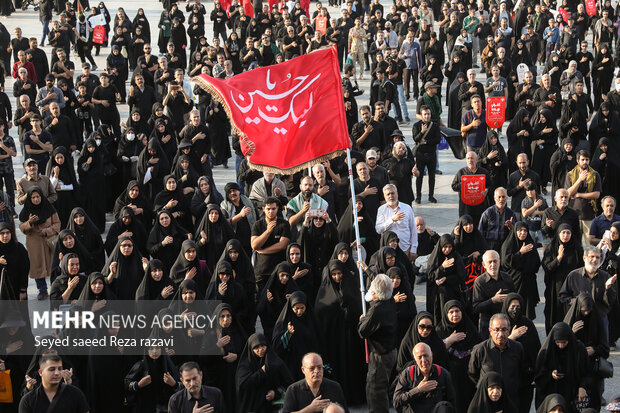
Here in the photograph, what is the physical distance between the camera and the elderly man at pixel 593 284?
10289 mm

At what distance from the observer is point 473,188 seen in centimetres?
1334

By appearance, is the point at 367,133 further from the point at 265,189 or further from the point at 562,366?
the point at 562,366

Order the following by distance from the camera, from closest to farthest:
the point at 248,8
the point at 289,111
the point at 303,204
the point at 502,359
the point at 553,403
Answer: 1. the point at 553,403
2. the point at 502,359
3. the point at 289,111
4. the point at 303,204
5. the point at 248,8

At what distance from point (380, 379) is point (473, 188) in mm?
4438

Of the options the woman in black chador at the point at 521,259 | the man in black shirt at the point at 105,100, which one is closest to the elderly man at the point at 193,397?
Result: the woman in black chador at the point at 521,259

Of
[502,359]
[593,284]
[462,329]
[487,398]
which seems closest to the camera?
[487,398]

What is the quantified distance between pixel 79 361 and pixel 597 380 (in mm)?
4528

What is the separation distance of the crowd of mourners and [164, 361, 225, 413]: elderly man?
0.06ft

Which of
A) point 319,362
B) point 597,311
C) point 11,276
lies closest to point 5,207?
point 11,276

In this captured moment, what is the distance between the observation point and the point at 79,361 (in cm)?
974

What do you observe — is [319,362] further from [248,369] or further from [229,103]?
[229,103]

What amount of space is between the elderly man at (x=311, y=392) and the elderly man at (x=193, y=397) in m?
0.56

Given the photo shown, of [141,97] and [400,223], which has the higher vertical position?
[141,97]

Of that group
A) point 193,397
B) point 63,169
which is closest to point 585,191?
point 63,169
